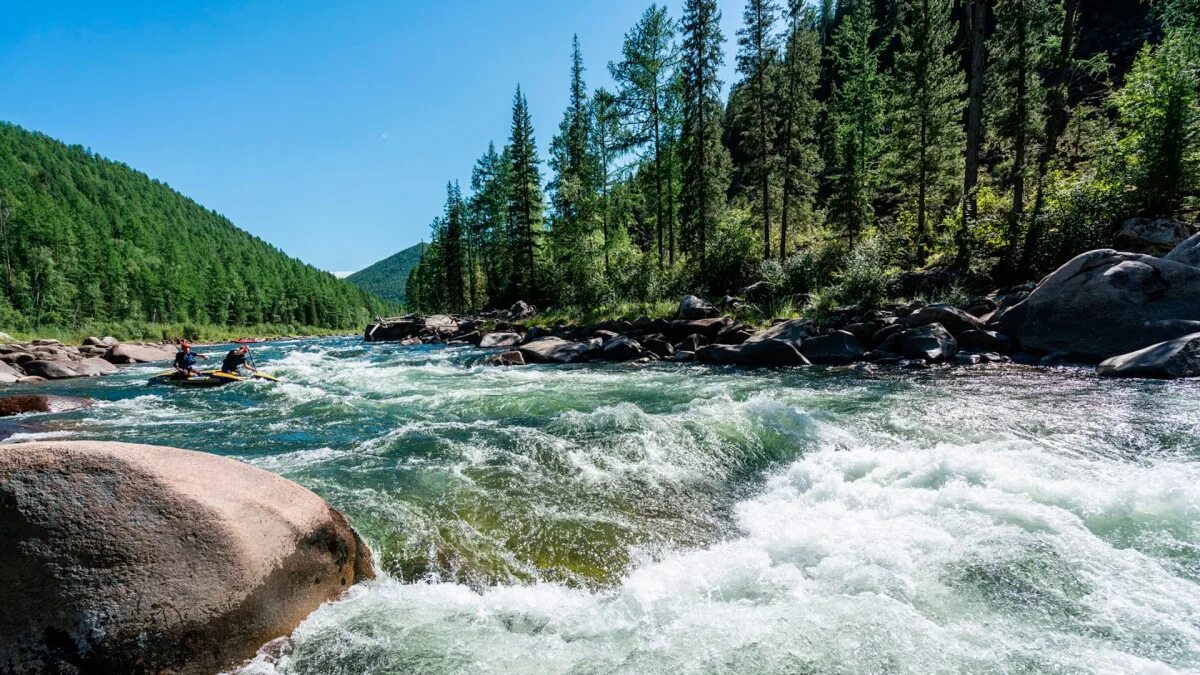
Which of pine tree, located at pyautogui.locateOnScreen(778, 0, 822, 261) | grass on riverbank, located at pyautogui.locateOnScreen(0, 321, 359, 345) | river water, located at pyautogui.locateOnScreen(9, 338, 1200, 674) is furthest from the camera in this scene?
grass on riverbank, located at pyautogui.locateOnScreen(0, 321, 359, 345)

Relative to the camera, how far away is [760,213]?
2998 centimetres

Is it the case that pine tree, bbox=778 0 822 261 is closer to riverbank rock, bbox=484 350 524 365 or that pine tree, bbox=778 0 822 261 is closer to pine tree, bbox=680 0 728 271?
pine tree, bbox=680 0 728 271

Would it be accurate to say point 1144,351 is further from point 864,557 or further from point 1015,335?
point 864,557

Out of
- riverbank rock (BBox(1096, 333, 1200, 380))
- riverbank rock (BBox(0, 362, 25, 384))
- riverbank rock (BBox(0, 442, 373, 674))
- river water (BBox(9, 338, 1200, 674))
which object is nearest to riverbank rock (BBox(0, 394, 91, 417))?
river water (BBox(9, 338, 1200, 674))

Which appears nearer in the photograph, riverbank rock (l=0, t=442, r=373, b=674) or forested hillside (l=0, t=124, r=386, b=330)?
riverbank rock (l=0, t=442, r=373, b=674)

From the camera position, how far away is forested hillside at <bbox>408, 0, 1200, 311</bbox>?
49.8ft

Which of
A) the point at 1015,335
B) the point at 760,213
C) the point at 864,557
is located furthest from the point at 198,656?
the point at 760,213

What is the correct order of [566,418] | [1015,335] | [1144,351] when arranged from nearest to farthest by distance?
[566,418] → [1144,351] → [1015,335]

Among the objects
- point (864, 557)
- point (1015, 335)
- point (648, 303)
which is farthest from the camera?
point (648, 303)

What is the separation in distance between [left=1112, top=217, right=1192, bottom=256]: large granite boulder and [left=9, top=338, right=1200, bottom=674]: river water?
7339 mm

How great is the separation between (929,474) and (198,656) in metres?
6.48

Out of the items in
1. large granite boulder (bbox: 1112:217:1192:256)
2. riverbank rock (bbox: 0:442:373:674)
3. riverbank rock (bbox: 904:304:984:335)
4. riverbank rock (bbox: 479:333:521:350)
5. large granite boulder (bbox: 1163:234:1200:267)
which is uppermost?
large granite boulder (bbox: 1112:217:1192:256)

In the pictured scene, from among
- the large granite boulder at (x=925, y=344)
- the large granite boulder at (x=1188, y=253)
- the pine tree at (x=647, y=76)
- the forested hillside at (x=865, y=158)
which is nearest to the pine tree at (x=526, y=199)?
the forested hillside at (x=865, y=158)

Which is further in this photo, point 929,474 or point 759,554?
point 929,474
